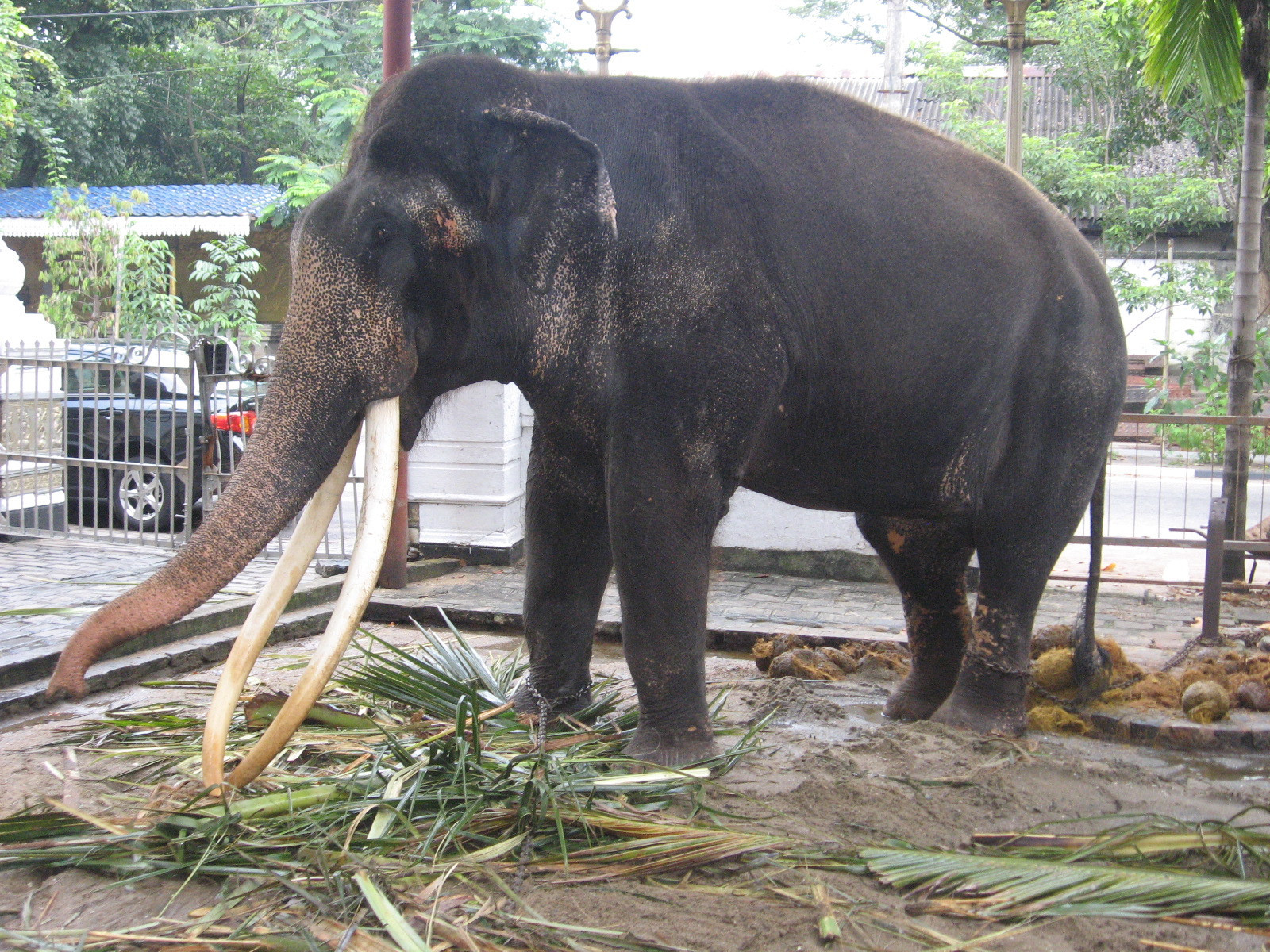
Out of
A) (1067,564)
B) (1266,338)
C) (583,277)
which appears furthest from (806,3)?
(583,277)

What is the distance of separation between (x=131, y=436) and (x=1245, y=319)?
790 centimetres

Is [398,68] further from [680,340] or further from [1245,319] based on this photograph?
[1245,319]

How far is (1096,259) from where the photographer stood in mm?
3854

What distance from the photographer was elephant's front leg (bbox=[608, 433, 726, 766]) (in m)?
3.14

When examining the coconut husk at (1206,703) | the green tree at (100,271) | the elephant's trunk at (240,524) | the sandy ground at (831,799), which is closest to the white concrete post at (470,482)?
the sandy ground at (831,799)

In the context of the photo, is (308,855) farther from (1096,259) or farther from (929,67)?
(929,67)

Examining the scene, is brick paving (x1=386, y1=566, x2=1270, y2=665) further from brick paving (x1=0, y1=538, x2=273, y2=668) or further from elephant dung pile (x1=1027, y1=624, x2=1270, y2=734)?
brick paving (x1=0, y1=538, x2=273, y2=668)

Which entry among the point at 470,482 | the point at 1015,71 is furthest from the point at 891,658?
the point at 1015,71

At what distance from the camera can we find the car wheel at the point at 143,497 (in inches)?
325

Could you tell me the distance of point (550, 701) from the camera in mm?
3760

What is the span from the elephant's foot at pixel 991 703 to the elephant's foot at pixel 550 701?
3.93 ft

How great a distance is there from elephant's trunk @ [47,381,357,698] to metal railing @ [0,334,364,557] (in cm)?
494

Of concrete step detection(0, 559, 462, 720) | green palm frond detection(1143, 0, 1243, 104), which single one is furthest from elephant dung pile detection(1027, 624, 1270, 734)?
green palm frond detection(1143, 0, 1243, 104)

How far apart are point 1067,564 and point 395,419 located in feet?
20.1
